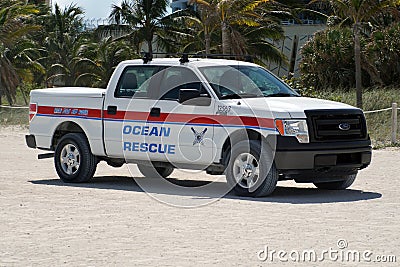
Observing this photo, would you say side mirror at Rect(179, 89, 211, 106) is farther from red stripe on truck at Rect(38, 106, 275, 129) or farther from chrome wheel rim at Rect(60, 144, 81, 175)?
chrome wheel rim at Rect(60, 144, 81, 175)

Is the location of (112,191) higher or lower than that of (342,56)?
→ lower

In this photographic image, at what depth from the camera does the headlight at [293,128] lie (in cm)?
1226

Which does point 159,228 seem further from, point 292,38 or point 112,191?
point 292,38

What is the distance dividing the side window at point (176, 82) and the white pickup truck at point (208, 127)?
0.6 inches

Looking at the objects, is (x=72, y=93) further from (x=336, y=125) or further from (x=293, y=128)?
(x=336, y=125)

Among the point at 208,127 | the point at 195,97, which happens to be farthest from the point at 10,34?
the point at 208,127

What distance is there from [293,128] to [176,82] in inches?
85.4

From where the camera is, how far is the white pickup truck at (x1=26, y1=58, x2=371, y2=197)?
1236 centimetres

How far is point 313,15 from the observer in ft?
169

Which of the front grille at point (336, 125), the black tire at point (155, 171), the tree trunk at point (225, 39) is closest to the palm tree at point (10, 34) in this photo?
the tree trunk at point (225, 39)

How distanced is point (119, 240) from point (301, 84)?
27.3 meters

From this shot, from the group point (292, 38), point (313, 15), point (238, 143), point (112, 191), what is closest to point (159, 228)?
point (238, 143)

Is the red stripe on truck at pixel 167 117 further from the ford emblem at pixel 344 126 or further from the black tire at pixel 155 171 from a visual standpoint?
the black tire at pixel 155 171

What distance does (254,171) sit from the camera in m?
12.5
